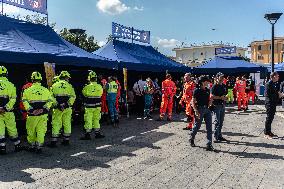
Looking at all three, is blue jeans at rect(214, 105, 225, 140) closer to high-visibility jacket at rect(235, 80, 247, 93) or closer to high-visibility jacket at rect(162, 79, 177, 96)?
high-visibility jacket at rect(162, 79, 177, 96)

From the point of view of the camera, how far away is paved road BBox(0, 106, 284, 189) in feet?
19.6

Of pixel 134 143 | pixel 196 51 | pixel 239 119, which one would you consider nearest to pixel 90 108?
pixel 134 143

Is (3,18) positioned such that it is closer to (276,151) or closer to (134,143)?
(134,143)

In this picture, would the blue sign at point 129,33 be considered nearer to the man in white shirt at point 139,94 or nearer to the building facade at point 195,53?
the man in white shirt at point 139,94

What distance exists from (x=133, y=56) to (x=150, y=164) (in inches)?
414

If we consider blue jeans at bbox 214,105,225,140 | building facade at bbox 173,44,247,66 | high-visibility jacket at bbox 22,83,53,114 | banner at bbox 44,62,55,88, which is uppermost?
building facade at bbox 173,44,247,66

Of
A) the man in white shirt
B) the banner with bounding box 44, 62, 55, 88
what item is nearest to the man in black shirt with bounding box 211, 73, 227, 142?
the banner with bounding box 44, 62, 55, 88

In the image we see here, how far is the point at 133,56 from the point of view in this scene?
17156 millimetres

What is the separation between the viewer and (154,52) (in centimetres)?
2109

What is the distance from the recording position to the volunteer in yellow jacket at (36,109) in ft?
26.3

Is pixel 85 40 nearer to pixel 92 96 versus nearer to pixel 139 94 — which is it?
pixel 139 94

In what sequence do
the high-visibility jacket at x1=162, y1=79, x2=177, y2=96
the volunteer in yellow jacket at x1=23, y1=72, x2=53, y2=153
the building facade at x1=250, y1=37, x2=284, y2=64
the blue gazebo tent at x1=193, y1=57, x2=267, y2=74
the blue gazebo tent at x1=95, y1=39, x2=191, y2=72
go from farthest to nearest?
the building facade at x1=250, y1=37, x2=284, y2=64 < the blue gazebo tent at x1=193, y1=57, x2=267, y2=74 < the blue gazebo tent at x1=95, y1=39, x2=191, y2=72 < the high-visibility jacket at x1=162, y1=79, x2=177, y2=96 < the volunteer in yellow jacket at x1=23, y1=72, x2=53, y2=153

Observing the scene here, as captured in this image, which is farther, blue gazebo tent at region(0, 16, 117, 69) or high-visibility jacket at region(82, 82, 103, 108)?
blue gazebo tent at region(0, 16, 117, 69)

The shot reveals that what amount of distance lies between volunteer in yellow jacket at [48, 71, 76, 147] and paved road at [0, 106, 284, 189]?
0.38 m
